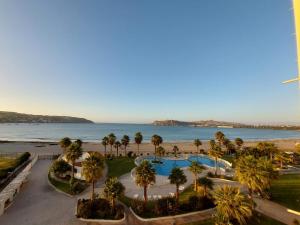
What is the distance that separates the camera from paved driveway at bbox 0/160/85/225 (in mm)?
26344

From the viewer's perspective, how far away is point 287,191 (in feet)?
112

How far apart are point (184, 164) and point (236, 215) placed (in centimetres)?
3883

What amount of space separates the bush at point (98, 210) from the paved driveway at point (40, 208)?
133cm

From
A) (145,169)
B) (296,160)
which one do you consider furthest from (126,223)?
(296,160)

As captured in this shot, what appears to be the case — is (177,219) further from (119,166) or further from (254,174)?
(119,166)

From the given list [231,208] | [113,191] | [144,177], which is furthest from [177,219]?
[113,191]

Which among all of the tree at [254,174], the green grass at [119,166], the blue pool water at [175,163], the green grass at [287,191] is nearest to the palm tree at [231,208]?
the tree at [254,174]

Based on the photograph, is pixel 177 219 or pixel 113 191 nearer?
pixel 177 219

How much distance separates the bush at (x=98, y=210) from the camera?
27031 millimetres

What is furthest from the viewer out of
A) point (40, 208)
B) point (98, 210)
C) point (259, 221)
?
point (40, 208)

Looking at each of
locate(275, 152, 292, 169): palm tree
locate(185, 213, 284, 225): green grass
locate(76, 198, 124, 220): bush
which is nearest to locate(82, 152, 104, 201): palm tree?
locate(76, 198, 124, 220): bush

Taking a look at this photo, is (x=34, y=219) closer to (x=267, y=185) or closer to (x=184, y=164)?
(x=267, y=185)

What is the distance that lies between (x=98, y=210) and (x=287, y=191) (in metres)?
32.1

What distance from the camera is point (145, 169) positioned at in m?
30.0
